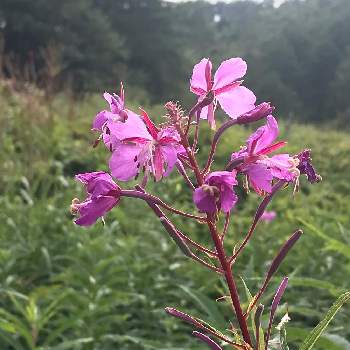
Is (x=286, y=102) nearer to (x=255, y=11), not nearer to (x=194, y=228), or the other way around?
(x=255, y=11)

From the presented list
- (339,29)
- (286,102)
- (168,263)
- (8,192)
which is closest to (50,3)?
(286,102)

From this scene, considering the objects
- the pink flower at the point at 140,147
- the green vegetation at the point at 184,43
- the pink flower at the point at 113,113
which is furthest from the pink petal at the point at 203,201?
the green vegetation at the point at 184,43

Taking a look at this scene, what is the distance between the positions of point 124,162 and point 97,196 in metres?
0.07

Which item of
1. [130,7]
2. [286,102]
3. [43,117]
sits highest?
[130,7]

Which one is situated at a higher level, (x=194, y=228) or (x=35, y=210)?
(x=35, y=210)

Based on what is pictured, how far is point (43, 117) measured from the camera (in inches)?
274

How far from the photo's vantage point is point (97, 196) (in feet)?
3.34

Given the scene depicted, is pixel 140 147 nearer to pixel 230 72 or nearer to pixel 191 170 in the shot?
pixel 191 170

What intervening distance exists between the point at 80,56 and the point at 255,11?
26493mm

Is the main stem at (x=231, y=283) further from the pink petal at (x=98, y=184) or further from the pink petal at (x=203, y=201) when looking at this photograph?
the pink petal at (x=98, y=184)

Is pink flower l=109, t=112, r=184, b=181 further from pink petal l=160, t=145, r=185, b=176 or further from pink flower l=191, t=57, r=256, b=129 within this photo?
pink flower l=191, t=57, r=256, b=129

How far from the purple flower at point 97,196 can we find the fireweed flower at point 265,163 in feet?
0.68

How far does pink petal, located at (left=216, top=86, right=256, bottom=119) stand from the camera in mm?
1108

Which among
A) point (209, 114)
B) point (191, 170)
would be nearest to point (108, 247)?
point (209, 114)
